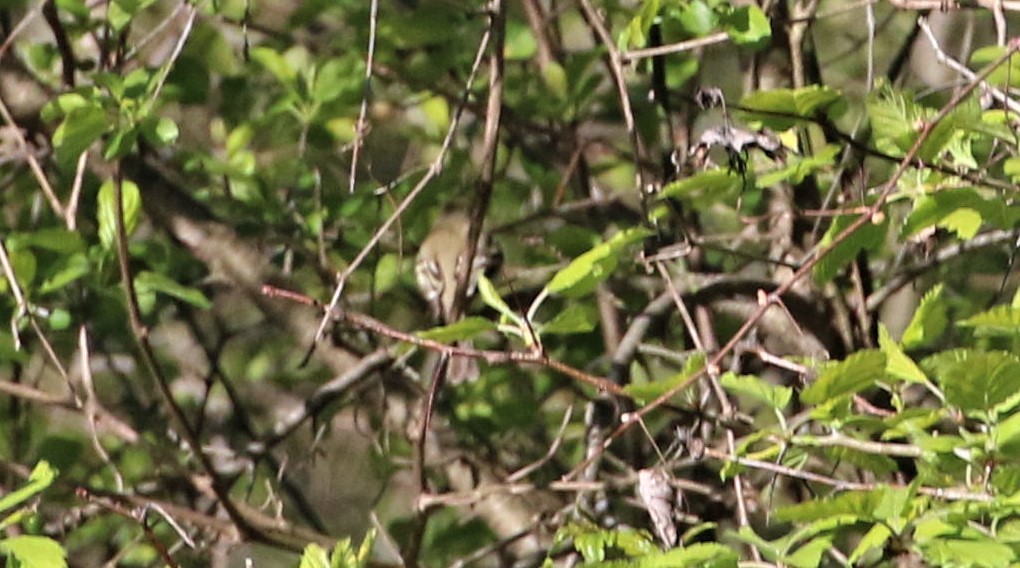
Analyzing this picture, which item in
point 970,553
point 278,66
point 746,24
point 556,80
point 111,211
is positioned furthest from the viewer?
point 556,80

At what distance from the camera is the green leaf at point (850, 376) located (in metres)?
0.99

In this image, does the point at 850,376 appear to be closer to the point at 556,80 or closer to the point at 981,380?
the point at 981,380

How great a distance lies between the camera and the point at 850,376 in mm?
993

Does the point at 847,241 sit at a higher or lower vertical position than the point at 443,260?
higher

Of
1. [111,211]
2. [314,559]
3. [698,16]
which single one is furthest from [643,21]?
[111,211]

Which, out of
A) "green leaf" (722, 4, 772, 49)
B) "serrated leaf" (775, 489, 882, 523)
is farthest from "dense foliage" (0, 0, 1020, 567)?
"serrated leaf" (775, 489, 882, 523)

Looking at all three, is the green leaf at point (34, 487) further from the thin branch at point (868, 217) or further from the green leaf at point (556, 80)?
the green leaf at point (556, 80)

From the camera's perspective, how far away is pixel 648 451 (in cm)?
181

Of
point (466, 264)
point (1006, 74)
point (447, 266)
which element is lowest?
point (447, 266)

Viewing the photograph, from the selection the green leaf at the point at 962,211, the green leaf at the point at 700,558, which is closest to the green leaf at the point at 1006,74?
the green leaf at the point at 962,211

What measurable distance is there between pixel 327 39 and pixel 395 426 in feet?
1.98

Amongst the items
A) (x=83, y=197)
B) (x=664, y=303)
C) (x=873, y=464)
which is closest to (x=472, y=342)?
(x=664, y=303)

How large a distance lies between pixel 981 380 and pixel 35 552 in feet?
2.44

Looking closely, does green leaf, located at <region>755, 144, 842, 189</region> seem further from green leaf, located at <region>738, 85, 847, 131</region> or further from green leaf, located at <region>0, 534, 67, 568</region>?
green leaf, located at <region>0, 534, 67, 568</region>
